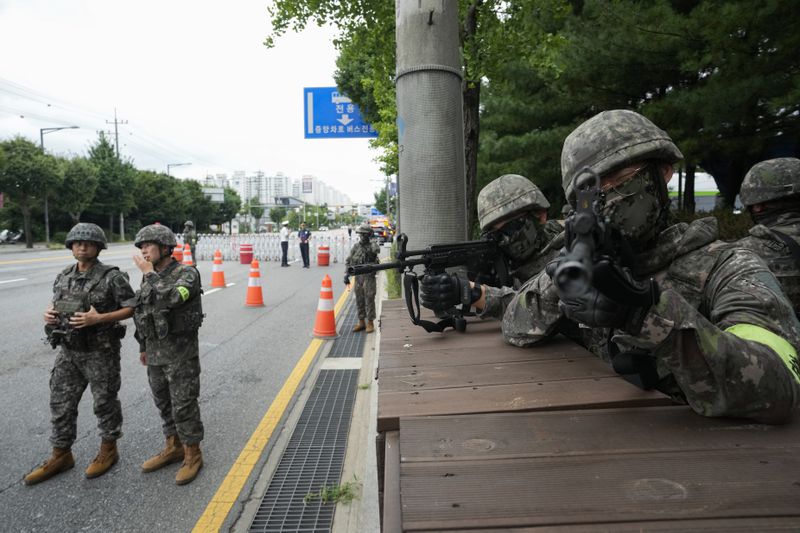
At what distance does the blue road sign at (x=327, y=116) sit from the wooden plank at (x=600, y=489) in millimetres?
14374

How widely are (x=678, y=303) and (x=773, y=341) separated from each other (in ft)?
1.10

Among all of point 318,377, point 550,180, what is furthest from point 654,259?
point 550,180

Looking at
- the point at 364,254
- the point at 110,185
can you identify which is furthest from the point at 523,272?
the point at 110,185

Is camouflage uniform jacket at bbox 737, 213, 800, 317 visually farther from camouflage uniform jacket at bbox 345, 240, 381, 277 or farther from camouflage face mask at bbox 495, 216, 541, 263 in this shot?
camouflage uniform jacket at bbox 345, 240, 381, 277

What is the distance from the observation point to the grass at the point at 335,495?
9.88 feet

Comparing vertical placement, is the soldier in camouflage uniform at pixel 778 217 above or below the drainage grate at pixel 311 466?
above

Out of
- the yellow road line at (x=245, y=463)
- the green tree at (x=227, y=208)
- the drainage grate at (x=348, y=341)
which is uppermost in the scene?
the green tree at (x=227, y=208)

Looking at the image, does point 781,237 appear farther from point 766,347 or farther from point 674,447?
point 674,447

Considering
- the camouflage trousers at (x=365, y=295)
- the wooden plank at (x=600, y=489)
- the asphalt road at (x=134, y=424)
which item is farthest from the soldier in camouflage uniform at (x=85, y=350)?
the camouflage trousers at (x=365, y=295)

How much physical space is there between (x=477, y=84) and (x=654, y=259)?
546cm

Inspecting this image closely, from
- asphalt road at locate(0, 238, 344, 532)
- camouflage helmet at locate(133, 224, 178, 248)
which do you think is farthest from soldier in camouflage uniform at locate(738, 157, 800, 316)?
camouflage helmet at locate(133, 224, 178, 248)

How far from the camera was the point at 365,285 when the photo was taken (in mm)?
7871

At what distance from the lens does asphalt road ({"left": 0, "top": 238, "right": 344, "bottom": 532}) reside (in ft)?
9.87

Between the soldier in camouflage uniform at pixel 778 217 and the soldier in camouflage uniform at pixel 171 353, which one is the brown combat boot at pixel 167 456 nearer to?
the soldier in camouflage uniform at pixel 171 353
